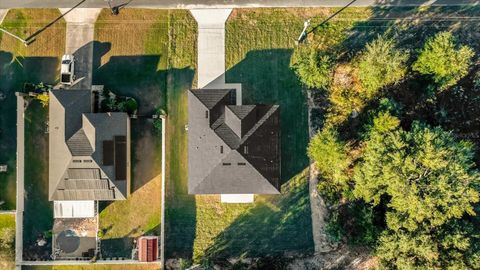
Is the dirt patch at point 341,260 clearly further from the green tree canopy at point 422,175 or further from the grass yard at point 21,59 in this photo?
the grass yard at point 21,59

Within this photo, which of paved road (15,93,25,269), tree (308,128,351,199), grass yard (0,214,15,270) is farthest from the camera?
paved road (15,93,25,269)

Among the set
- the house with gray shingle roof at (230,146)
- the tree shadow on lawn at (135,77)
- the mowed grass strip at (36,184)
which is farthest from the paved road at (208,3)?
the mowed grass strip at (36,184)

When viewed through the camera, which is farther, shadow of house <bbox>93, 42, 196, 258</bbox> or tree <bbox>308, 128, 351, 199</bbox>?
shadow of house <bbox>93, 42, 196, 258</bbox>

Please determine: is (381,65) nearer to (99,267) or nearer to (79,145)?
(79,145)

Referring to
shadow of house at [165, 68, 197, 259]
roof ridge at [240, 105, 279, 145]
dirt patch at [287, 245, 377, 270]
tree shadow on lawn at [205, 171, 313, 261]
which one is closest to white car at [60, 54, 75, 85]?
shadow of house at [165, 68, 197, 259]

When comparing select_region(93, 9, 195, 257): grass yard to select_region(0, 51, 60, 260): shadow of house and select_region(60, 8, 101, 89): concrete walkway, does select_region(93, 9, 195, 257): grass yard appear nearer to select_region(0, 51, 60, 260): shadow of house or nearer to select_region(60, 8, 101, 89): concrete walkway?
select_region(60, 8, 101, 89): concrete walkway

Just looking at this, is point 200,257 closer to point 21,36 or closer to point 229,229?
point 229,229
